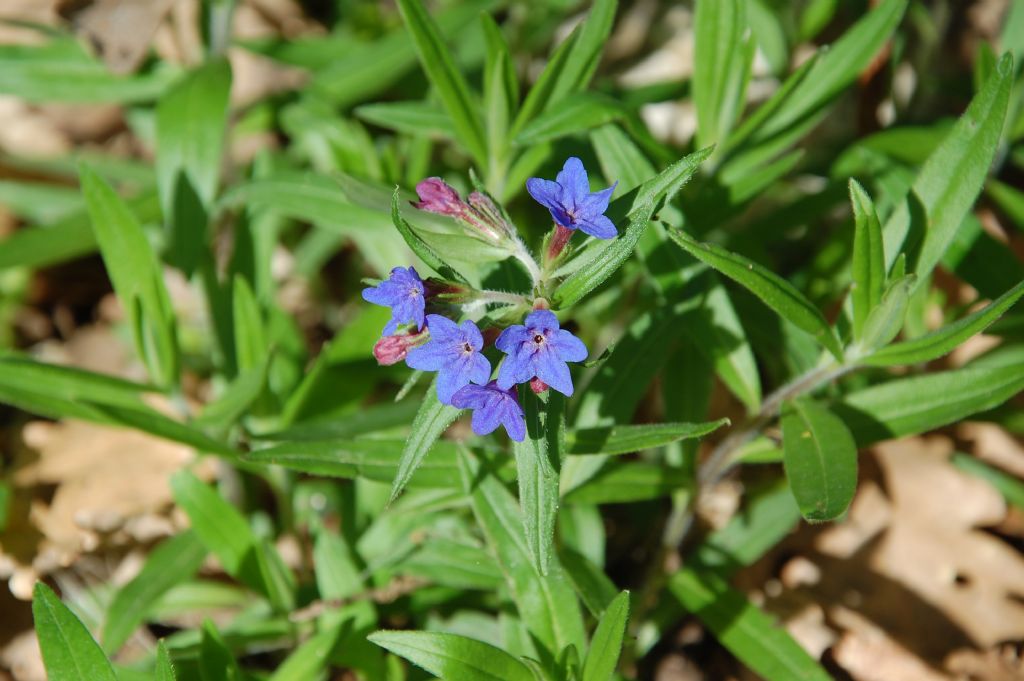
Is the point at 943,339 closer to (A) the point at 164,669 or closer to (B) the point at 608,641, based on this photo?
(B) the point at 608,641

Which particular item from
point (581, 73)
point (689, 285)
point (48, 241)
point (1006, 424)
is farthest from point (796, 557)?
point (48, 241)

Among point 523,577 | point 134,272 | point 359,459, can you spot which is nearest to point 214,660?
point 359,459

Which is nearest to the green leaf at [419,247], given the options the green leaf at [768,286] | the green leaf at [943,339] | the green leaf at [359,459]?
the green leaf at [768,286]

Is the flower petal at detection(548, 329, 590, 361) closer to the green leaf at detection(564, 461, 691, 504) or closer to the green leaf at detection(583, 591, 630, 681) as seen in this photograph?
the green leaf at detection(583, 591, 630, 681)

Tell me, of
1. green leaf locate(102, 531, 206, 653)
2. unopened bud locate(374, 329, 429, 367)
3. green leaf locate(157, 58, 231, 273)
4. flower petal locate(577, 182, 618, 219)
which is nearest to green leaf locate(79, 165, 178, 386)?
green leaf locate(157, 58, 231, 273)

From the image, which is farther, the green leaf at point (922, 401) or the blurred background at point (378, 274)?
the blurred background at point (378, 274)

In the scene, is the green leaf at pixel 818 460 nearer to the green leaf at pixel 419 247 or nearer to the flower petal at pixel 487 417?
the flower petal at pixel 487 417
